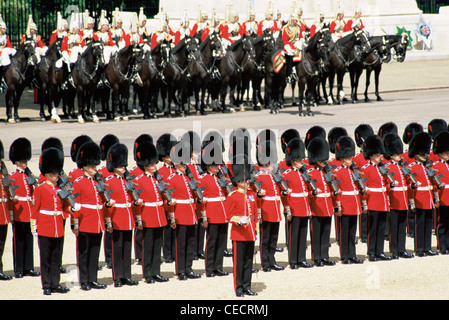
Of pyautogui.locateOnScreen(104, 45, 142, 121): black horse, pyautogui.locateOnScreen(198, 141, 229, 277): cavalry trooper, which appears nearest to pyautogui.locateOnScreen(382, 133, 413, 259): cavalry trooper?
pyautogui.locateOnScreen(198, 141, 229, 277): cavalry trooper

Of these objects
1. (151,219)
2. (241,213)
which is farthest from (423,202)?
(151,219)

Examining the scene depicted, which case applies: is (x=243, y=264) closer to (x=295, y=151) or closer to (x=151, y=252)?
(x=151, y=252)

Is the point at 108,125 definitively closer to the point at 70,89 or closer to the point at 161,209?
the point at 70,89

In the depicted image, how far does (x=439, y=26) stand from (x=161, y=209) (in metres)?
25.6

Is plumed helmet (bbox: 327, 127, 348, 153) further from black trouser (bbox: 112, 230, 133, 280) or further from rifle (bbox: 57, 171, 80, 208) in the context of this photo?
rifle (bbox: 57, 171, 80, 208)

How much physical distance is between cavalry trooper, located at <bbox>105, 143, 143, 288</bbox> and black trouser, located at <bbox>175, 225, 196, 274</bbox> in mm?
502

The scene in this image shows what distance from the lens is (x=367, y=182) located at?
10.6m

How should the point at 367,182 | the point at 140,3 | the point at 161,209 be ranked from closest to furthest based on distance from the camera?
1. the point at 161,209
2. the point at 367,182
3. the point at 140,3

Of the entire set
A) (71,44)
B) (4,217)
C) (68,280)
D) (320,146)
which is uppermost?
(71,44)

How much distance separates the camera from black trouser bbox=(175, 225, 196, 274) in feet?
32.1

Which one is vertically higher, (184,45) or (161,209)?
(184,45)

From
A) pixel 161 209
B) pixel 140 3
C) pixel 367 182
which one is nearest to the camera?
pixel 161 209

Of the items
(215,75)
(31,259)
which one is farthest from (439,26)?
(31,259)

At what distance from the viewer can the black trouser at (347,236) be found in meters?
10.3
